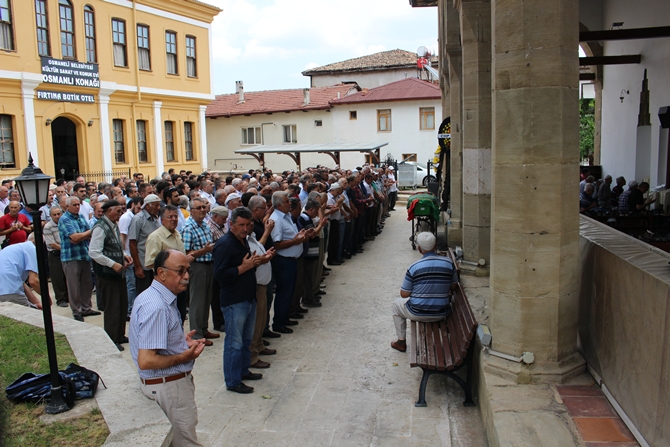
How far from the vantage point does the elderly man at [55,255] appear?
9148mm

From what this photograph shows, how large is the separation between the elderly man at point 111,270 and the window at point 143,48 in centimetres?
2058

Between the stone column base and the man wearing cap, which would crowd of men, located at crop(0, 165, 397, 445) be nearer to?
the man wearing cap

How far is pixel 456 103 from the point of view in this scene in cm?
1242

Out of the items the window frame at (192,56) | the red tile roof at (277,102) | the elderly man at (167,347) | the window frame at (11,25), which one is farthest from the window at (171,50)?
the elderly man at (167,347)

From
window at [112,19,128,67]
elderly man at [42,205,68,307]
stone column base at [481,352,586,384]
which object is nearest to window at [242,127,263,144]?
window at [112,19,128,67]

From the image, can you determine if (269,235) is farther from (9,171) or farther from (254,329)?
(9,171)

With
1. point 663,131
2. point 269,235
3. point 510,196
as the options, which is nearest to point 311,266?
point 269,235

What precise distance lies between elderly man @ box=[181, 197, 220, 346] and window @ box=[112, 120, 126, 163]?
20.0m

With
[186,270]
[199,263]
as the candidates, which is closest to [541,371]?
[186,270]

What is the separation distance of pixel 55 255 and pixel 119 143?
17607mm

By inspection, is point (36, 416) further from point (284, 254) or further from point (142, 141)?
point (142, 141)

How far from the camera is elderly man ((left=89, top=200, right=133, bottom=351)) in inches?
291

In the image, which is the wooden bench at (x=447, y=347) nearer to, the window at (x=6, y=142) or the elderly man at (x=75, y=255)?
the elderly man at (x=75, y=255)

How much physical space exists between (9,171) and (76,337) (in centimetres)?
1687
